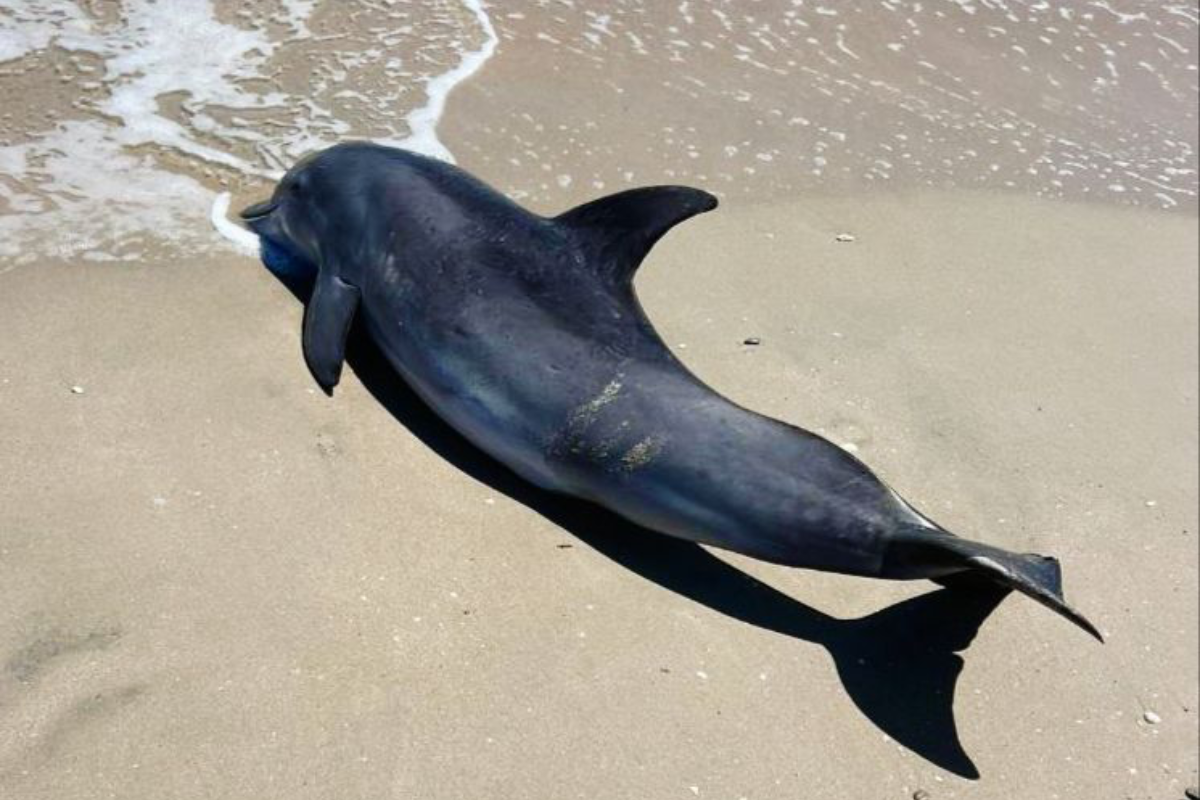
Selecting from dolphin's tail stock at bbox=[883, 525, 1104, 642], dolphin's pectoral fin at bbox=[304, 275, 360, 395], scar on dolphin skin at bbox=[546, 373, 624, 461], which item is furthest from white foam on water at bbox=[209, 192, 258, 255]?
dolphin's tail stock at bbox=[883, 525, 1104, 642]

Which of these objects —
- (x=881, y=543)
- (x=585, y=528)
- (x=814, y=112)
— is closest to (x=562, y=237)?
(x=585, y=528)

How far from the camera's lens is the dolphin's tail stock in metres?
3.88

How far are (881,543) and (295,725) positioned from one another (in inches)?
71.7

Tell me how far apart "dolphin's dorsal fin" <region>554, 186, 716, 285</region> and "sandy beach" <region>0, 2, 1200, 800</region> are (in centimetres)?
75

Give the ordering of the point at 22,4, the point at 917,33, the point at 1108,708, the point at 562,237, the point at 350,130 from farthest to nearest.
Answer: the point at 917,33
the point at 22,4
the point at 350,130
the point at 562,237
the point at 1108,708

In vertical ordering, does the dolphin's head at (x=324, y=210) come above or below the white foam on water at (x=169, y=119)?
above

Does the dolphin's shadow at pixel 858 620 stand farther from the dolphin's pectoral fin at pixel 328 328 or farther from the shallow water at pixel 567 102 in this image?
the shallow water at pixel 567 102

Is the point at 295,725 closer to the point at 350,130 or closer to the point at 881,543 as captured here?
the point at 881,543

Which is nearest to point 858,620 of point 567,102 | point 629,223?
point 629,223

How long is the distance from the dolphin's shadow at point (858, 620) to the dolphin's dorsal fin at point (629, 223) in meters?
0.85

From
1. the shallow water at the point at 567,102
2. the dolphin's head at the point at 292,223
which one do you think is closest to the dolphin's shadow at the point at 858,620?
the dolphin's head at the point at 292,223

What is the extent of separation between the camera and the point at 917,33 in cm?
931

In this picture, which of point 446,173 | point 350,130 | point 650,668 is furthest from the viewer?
point 350,130

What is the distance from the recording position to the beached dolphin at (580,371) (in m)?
4.22
